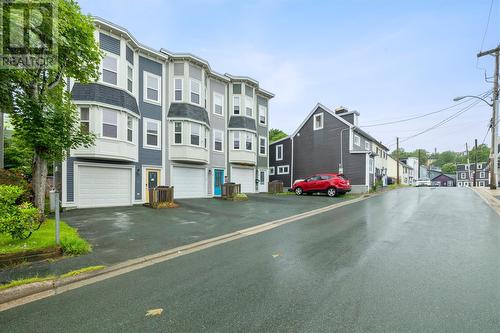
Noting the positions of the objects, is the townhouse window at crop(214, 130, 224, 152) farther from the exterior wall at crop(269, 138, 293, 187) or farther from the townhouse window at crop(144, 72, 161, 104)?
the exterior wall at crop(269, 138, 293, 187)

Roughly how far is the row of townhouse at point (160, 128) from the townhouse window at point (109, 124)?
0.05 meters

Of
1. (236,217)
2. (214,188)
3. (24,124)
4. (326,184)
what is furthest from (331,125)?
(24,124)

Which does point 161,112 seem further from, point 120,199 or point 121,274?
point 121,274

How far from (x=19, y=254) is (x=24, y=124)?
4.34 meters

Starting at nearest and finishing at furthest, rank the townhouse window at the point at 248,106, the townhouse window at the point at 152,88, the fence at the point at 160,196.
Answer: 1. the fence at the point at 160,196
2. the townhouse window at the point at 152,88
3. the townhouse window at the point at 248,106

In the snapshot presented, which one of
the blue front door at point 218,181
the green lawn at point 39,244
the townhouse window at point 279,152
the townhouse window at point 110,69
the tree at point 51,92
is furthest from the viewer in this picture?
the townhouse window at point 279,152

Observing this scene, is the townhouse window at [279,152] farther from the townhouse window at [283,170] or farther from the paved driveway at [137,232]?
the paved driveway at [137,232]

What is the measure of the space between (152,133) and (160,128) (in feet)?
2.26

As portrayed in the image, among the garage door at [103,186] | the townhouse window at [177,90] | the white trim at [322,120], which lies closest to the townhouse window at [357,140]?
the white trim at [322,120]

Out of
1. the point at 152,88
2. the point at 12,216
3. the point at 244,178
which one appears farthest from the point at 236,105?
the point at 12,216

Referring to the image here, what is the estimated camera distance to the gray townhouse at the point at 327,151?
24945 millimetres

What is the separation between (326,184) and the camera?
20.2m

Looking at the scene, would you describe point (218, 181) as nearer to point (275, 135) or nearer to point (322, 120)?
point (322, 120)

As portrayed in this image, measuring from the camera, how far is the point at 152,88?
55.5 feet
